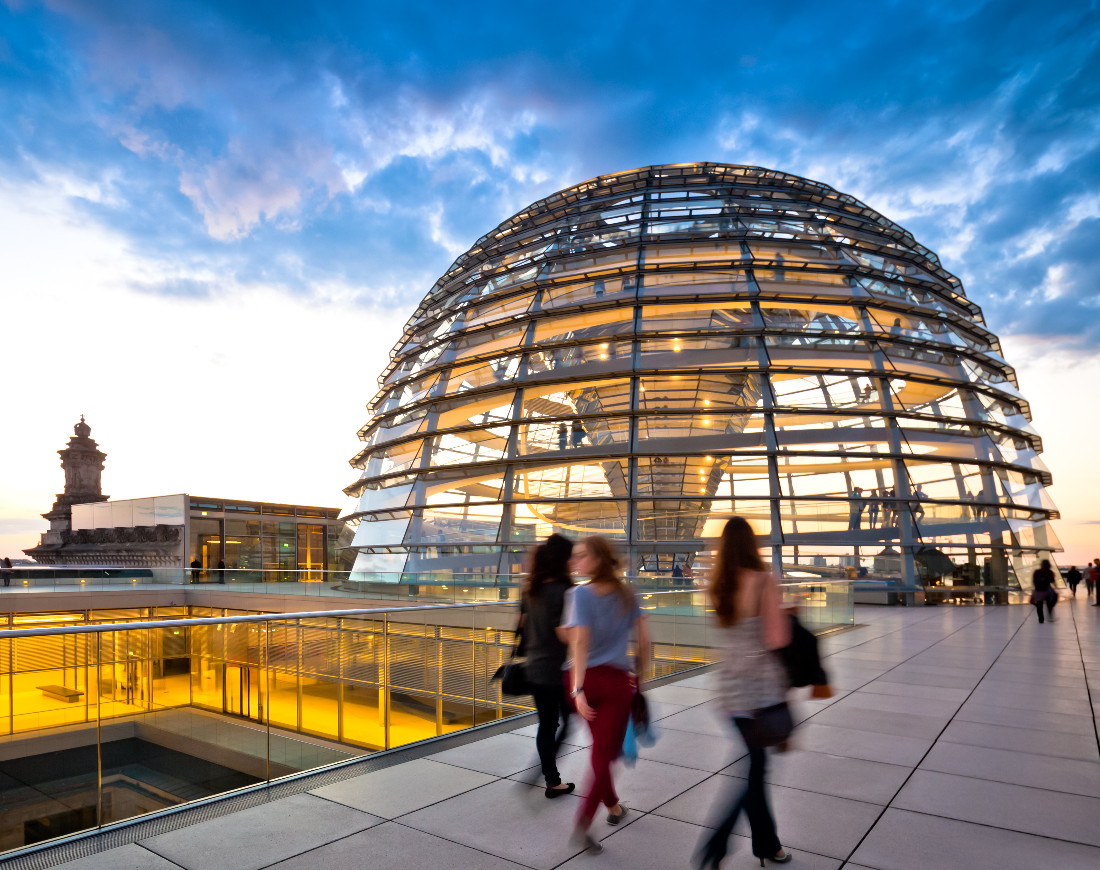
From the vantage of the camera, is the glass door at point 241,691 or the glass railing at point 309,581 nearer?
the glass door at point 241,691

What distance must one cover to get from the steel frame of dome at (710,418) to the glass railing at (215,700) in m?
12.8

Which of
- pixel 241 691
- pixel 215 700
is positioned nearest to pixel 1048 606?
pixel 241 691

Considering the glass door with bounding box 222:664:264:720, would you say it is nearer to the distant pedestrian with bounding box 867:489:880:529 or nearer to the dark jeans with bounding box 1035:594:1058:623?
the dark jeans with bounding box 1035:594:1058:623

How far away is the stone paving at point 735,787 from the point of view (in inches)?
181

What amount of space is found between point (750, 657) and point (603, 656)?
1.00 meters

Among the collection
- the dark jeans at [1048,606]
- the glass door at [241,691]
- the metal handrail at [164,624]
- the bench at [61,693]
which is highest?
the metal handrail at [164,624]

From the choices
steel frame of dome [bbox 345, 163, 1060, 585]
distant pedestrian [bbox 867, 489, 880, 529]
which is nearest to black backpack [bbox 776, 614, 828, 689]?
steel frame of dome [bbox 345, 163, 1060, 585]

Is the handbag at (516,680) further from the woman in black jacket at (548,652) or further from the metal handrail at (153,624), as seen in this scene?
the metal handrail at (153,624)

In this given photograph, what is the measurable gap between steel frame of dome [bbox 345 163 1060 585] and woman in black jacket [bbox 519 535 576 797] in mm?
15780

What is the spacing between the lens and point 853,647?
14406 millimetres

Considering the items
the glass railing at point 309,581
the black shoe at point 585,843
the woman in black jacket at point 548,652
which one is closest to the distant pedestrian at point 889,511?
the glass railing at point 309,581

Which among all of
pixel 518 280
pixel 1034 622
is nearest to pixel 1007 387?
pixel 1034 622

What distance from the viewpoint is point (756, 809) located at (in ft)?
14.4

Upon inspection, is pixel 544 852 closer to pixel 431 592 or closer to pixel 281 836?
pixel 281 836
